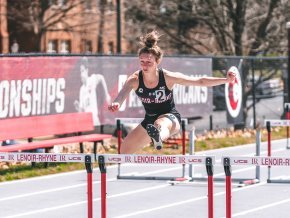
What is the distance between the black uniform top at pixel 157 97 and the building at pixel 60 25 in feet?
101

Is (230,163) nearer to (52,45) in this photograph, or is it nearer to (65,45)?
(52,45)

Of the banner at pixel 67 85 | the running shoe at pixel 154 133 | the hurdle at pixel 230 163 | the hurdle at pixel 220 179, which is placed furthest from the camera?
the banner at pixel 67 85

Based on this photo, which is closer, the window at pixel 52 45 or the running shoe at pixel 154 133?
the running shoe at pixel 154 133

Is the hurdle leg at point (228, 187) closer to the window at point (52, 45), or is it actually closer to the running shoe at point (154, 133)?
the running shoe at point (154, 133)

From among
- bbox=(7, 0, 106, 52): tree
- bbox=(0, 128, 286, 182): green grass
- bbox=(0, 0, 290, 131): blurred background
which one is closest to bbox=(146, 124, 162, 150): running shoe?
bbox=(0, 128, 286, 182): green grass

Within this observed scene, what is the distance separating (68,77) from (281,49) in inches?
568

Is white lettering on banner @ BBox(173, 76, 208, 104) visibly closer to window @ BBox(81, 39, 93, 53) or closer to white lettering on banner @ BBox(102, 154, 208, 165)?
white lettering on banner @ BBox(102, 154, 208, 165)

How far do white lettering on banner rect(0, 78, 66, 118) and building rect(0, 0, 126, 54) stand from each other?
23025 millimetres

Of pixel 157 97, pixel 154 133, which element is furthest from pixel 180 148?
pixel 154 133

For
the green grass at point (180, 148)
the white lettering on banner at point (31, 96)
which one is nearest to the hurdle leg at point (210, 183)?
the green grass at point (180, 148)

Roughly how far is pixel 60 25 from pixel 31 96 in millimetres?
33037

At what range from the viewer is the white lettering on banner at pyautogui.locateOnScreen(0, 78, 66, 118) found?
57.1ft

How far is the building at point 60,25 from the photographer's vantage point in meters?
42.9

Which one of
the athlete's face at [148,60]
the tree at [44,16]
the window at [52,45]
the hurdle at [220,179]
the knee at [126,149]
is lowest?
the hurdle at [220,179]
